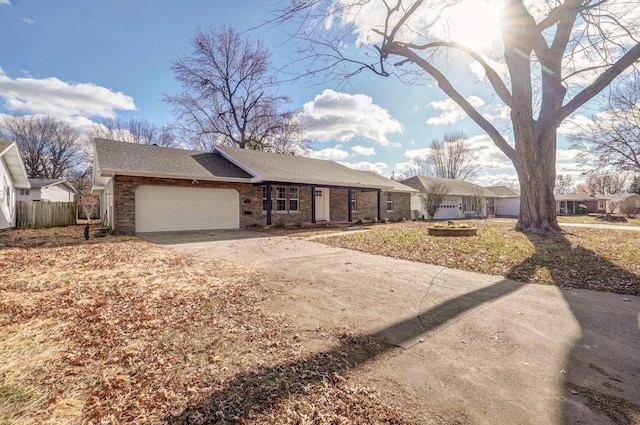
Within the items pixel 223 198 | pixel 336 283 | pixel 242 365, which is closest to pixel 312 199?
pixel 223 198

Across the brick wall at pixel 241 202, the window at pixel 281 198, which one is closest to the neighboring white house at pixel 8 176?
the brick wall at pixel 241 202

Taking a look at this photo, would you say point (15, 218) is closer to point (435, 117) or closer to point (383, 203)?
point (383, 203)

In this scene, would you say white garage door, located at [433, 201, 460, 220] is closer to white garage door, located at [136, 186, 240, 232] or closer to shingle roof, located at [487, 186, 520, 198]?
shingle roof, located at [487, 186, 520, 198]

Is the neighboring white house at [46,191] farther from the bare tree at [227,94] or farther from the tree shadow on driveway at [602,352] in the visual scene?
the tree shadow on driveway at [602,352]

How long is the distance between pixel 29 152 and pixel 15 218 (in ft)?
85.4

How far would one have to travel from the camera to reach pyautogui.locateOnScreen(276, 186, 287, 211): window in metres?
16.4

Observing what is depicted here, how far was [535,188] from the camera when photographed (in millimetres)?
11031

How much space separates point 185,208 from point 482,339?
41.7ft

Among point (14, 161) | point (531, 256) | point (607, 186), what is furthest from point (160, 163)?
point (607, 186)

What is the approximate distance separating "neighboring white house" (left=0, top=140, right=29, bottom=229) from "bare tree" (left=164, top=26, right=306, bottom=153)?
10853 mm

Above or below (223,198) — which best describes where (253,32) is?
above

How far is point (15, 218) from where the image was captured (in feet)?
50.9

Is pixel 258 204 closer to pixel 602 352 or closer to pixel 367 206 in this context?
→ pixel 367 206

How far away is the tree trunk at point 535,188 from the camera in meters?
10.8
